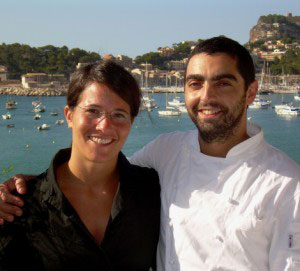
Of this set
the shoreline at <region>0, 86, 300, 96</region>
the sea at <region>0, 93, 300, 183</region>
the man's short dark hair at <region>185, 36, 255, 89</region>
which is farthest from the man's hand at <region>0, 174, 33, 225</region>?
the shoreline at <region>0, 86, 300, 96</region>

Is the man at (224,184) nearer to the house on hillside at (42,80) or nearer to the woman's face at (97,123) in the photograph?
the woman's face at (97,123)

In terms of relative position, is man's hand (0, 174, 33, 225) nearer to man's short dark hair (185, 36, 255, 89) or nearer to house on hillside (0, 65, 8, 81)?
man's short dark hair (185, 36, 255, 89)

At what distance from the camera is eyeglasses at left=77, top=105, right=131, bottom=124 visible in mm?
1215

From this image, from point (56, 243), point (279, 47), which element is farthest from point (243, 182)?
point (279, 47)

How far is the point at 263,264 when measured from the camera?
3.93 ft

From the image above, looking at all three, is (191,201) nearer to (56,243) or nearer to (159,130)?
(56,243)

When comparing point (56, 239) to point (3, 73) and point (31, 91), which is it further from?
point (3, 73)

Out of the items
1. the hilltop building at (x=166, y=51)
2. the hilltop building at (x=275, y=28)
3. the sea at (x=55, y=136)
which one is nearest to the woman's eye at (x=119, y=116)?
the sea at (x=55, y=136)

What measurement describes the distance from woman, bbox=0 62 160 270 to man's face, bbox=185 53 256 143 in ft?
0.62

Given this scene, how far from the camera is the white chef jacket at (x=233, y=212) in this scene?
1.17 metres

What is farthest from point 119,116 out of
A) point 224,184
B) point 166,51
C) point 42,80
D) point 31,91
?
point 166,51

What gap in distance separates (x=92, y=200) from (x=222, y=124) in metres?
0.41

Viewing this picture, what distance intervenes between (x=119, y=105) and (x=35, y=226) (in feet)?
1.16

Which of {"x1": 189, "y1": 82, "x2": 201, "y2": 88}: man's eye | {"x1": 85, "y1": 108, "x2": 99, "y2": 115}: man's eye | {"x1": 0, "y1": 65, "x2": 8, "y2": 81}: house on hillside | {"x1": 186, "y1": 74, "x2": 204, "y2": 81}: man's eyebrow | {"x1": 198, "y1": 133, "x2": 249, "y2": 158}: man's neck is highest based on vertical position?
{"x1": 186, "y1": 74, "x2": 204, "y2": 81}: man's eyebrow
